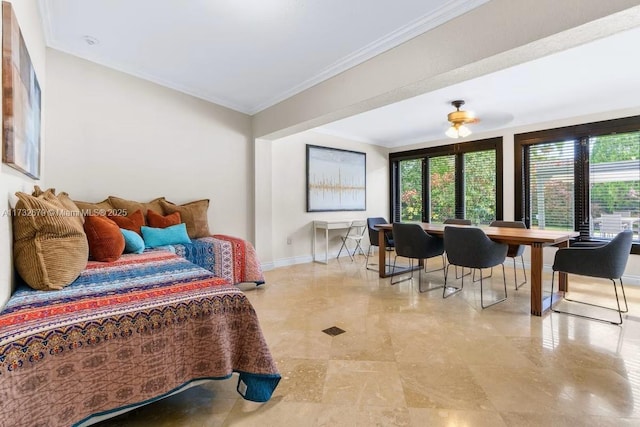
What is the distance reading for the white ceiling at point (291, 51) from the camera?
234 centimetres

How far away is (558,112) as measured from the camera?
4246 mm

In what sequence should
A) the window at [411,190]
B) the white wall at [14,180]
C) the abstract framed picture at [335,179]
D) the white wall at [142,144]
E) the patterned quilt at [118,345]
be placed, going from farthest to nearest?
the window at [411,190]
the abstract framed picture at [335,179]
the white wall at [142,144]
the white wall at [14,180]
the patterned quilt at [118,345]

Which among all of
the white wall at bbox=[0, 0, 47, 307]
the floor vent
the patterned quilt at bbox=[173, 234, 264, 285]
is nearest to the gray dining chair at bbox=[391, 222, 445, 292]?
the floor vent

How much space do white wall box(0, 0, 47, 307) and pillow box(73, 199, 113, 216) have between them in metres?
0.46

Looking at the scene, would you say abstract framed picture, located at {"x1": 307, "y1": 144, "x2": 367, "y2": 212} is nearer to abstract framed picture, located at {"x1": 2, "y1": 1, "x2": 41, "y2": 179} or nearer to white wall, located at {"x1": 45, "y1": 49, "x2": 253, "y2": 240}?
white wall, located at {"x1": 45, "y1": 49, "x2": 253, "y2": 240}

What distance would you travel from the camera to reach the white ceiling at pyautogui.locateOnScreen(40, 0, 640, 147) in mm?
2340

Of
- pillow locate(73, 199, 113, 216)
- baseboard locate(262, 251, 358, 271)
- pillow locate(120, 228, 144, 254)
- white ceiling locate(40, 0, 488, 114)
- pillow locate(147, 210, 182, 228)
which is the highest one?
white ceiling locate(40, 0, 488, 114)

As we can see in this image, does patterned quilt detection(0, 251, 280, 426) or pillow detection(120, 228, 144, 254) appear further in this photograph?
pillow detection(120, 228, 144, 254)

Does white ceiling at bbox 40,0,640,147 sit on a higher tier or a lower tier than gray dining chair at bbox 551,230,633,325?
higher

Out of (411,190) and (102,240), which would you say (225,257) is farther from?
(411,190)

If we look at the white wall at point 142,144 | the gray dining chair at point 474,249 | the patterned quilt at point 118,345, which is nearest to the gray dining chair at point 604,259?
the gray dining chair at point 474,249

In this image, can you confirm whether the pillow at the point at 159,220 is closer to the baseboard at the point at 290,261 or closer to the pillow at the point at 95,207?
the pillow at the point at 95,207

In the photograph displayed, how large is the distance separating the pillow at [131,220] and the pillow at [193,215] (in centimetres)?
36

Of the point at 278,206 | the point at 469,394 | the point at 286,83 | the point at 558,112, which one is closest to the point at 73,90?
the point at 286,83
